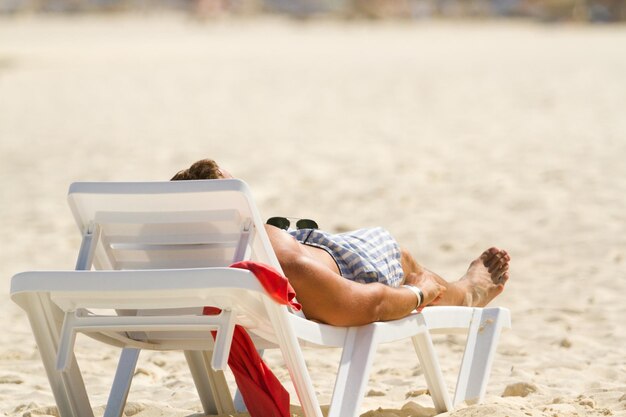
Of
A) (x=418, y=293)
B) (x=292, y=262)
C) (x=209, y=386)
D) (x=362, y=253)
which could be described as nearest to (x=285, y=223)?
(x=362, y=253)

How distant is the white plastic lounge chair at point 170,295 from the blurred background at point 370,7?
138 ft

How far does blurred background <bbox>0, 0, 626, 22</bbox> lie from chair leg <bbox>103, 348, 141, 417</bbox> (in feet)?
137

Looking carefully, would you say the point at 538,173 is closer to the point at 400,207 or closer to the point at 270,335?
the point at 400,207

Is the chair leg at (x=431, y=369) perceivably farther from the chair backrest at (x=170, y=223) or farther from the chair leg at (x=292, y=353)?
the chair backrest at (x=170, y=223)

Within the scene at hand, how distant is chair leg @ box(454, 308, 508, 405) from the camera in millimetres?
3979

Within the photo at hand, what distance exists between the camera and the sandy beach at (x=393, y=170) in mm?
4758

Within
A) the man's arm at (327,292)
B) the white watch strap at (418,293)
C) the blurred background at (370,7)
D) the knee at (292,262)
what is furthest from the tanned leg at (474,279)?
the blurred background at (370,7)

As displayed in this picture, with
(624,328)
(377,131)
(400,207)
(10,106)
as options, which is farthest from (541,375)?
(10,106)

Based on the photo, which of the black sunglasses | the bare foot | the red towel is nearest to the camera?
the red towel

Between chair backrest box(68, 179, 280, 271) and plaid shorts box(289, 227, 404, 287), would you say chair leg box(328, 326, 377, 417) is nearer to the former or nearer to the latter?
plaid shorts box(289, 227, 404, 287)

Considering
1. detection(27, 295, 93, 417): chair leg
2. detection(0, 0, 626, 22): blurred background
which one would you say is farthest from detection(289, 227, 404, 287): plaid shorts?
detection(0, 0, 626, 22): blurred background

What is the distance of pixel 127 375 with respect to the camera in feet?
12.3

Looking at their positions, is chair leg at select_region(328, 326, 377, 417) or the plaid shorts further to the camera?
the plaid shorts

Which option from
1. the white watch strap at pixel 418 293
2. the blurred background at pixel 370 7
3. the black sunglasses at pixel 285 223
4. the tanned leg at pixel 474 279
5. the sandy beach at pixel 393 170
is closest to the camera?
the white watch strap at pixel 418 293
